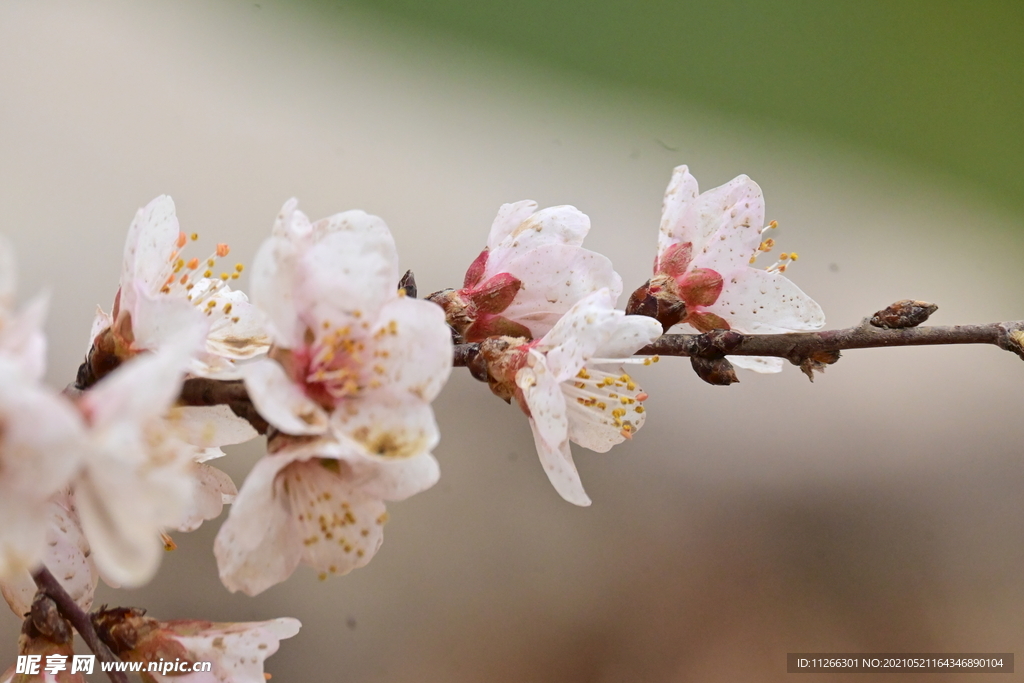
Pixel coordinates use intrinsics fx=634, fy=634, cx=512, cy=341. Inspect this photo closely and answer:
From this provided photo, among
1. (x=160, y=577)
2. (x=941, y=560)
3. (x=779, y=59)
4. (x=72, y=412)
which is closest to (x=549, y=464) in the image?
(x=72, y=412)

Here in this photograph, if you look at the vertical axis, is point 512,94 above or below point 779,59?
below

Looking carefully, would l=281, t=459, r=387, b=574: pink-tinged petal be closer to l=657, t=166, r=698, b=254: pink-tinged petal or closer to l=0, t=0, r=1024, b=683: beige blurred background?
l=657, t=166, r=698, b=254: pink-tinged petal

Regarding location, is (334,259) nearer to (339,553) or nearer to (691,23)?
(339,553)

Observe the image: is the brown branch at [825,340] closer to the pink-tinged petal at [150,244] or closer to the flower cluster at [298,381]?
the flower cluster at [298,381]

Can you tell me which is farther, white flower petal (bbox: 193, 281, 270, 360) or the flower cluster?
white flower petal (bbox: 193, 281, 270, 360)

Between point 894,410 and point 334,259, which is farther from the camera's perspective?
point 894,410

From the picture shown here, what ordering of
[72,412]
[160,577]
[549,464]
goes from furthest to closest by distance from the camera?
[160,577]
[549,464]
[72,412]

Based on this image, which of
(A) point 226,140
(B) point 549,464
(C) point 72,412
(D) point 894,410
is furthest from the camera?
(D) point 894,410

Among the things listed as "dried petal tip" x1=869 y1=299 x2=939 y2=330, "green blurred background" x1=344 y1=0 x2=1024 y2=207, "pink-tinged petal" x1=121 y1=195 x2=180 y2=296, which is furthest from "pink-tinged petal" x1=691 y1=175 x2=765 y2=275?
"green blurred background" x1=344 y1=0 x2=1024 y2=207
